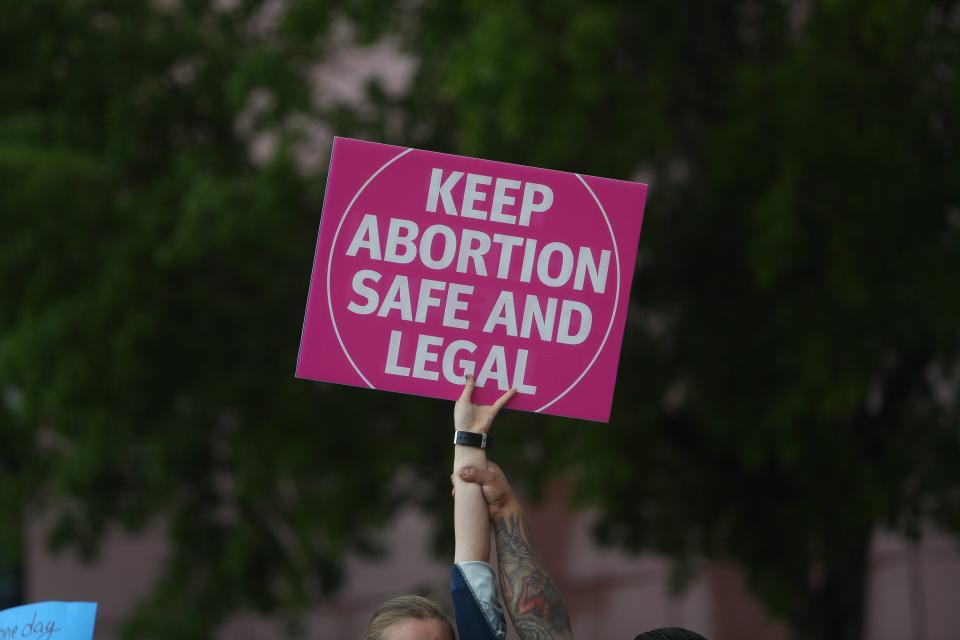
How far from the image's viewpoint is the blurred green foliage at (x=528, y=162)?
7.13 m

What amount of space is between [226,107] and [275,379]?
1.59 meters

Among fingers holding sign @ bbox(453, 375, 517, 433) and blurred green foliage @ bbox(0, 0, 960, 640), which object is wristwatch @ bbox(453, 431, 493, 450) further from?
blurred green foliage @ bbox(0, 0, 960, 640)

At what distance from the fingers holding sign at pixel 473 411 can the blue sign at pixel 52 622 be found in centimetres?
81

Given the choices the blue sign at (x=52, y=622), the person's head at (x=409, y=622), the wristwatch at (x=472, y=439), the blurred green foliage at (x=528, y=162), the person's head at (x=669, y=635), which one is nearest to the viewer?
the person's head at (x=409, y=622)

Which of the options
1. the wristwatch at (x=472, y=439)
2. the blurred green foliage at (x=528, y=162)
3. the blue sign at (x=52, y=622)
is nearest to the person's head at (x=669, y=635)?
the wristwatch at (x=472, y=439)

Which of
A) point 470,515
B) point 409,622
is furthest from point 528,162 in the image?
point 409,622

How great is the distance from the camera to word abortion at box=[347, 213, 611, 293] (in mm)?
2924

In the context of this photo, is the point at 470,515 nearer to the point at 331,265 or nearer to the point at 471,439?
the point at 471,439

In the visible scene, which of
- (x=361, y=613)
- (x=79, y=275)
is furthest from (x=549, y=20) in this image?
(x=361, y=613)

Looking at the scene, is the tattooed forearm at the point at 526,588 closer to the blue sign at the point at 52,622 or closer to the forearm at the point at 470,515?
the forearm at the point at 470,515

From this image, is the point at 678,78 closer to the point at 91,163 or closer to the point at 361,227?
the point at 91,163

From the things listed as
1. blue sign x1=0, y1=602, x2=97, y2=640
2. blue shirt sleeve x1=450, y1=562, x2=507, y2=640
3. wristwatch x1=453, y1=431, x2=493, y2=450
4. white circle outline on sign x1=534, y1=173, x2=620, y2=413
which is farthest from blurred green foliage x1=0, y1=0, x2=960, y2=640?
blue shirt sleeve x1=450, y1=562, x2=507, y2=640

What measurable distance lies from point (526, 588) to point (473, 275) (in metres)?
0.64

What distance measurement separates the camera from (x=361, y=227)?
2.92 m
